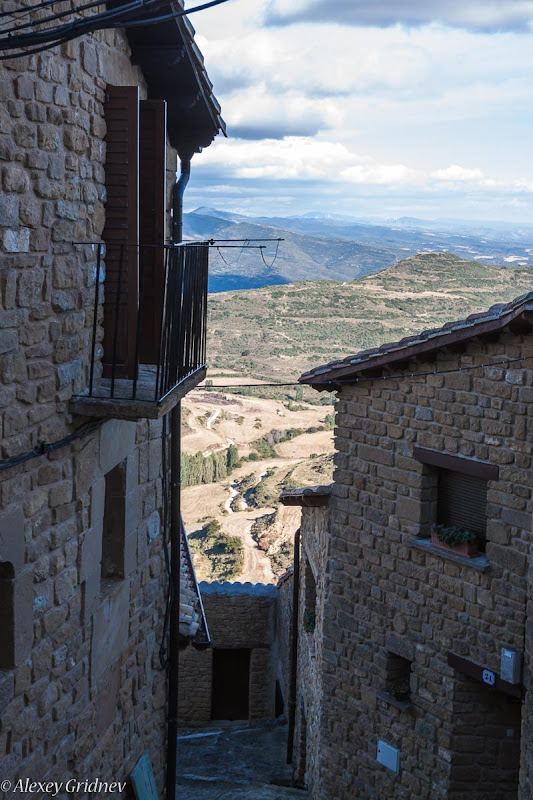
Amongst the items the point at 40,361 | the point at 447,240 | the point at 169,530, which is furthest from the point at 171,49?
the point at 447,240

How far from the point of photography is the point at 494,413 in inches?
330

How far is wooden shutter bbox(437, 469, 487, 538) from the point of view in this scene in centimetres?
890

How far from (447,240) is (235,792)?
350 feet

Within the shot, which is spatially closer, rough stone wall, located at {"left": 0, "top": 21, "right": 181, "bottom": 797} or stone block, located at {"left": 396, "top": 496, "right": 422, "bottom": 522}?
rough stone wall, located at {"left": 0, "top": 21, "right": 181, "bottom": 797}

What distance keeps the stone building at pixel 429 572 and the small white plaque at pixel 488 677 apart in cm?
2

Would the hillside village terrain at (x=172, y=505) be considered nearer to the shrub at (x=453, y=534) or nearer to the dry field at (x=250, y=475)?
the shrub at (x=453, y=534)

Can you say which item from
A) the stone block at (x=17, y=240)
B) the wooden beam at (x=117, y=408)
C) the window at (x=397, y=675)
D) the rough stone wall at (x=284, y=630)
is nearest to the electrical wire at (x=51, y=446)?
the wooden beam at (x=117, y=408)

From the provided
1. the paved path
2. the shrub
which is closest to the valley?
the paved path

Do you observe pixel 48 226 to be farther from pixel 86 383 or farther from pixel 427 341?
pixel 427 341

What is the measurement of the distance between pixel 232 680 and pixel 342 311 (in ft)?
135

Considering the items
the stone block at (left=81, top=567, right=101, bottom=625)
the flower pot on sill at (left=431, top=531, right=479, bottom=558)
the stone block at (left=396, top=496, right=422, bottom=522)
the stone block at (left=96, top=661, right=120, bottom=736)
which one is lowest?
the stone block at (left=96, top=661, right=120, bottom=736)

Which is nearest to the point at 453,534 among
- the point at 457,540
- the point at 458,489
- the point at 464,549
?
the point at 457,540

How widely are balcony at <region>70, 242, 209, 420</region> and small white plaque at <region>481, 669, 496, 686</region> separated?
445 cm

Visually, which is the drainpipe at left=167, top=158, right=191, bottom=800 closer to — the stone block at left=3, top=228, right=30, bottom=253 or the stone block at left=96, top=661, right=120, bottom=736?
the stone block at left=96, top=661, right=120, bottom=736
